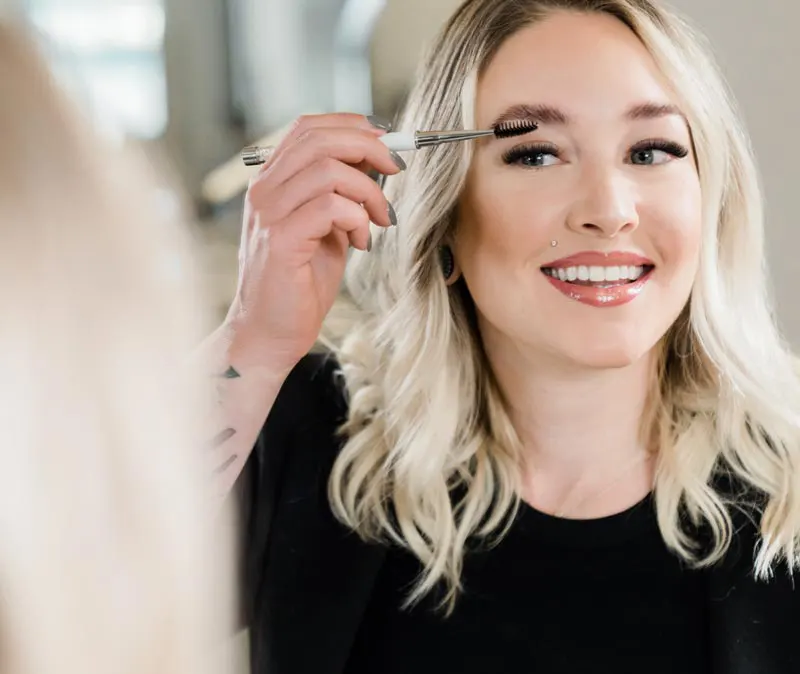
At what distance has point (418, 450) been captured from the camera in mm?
1123

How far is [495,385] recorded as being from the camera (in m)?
1.17

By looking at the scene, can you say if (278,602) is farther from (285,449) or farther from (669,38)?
(669,38)

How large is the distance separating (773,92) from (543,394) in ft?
1.63

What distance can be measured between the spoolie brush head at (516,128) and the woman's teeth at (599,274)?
135 millimetres

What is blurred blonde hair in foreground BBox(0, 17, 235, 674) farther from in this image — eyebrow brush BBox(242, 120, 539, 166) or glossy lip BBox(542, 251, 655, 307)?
glossy lip BBox(542, 251, 655, 307)

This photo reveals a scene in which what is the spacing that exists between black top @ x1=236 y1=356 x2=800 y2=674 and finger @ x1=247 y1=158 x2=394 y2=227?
0.27 metres

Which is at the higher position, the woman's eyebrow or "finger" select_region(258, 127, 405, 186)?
the woman's eyebrow

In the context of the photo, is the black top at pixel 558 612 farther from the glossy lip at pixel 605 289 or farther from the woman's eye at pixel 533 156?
the woman's eye at pixel 533 156

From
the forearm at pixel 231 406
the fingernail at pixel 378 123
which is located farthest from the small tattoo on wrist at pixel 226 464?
the fingernail at pixel 378 123

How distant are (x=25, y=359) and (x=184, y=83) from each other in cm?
177

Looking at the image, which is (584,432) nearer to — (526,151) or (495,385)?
(495,385)

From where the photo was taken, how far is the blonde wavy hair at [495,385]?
1.04 meters

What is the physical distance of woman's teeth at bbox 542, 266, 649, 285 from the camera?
1.00 metres

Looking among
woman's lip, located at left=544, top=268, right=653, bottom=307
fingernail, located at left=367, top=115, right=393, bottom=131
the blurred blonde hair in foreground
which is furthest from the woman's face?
the blurred blonde hair in foreground
